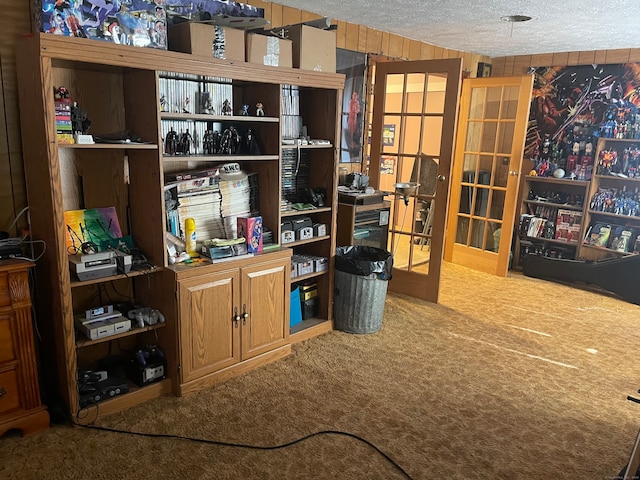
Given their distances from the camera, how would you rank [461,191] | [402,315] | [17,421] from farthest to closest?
[461,191], [402,315], [17,421]

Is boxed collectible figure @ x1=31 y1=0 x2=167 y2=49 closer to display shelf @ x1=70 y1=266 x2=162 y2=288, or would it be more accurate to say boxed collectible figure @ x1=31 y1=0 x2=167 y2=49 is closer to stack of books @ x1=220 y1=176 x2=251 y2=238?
stack of books @ x1=220 y1=176 x2=251 y2=238

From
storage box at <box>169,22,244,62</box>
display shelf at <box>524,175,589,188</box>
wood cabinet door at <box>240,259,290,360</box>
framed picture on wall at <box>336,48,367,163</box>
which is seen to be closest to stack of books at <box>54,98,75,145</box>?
storage box at <box>169,22,244,62</box>

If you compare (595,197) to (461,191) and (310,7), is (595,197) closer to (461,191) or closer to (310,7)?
(461,191)

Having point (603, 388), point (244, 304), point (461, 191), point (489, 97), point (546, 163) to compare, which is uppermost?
point (489, 97)

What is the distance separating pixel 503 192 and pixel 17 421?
4328 millimetres

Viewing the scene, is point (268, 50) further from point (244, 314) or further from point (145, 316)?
point (145, 316)

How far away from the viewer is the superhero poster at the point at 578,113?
4.75 meters

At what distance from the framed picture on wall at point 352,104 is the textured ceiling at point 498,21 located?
0.94ft

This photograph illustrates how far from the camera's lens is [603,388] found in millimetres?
2764

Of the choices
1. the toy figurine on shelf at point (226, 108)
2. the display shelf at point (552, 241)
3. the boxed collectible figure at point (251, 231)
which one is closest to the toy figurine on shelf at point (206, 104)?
the toy figurine on shelf at point (226, 108)

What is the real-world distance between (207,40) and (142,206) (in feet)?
2.87

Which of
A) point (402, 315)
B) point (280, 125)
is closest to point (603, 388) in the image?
point (402, 315)

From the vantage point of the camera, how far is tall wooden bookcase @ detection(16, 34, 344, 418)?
6.81 ft

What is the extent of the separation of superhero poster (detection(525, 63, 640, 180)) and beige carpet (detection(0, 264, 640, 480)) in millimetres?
2133
